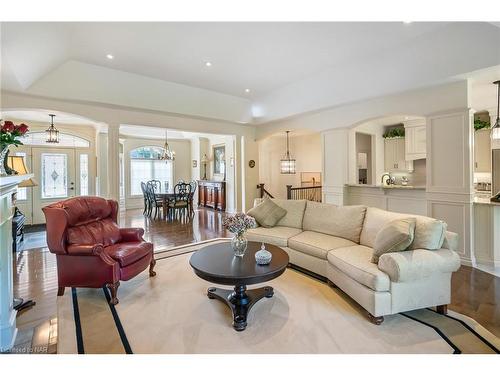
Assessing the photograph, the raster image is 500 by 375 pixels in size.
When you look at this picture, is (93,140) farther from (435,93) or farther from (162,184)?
(435,93)

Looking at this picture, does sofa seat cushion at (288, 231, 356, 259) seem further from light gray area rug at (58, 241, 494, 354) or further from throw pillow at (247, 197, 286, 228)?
throw pillow at (247, 197, 286, 228)

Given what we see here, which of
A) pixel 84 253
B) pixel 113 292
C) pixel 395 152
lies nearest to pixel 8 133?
pixel 84 253

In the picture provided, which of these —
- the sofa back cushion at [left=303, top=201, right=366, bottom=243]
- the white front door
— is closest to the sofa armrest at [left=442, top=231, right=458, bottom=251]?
the sofa back cushion at [left=303, top=201, right=366, bottom=243]

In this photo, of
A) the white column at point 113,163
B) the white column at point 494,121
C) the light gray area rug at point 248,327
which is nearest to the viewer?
the light gray area rug at point 248,327

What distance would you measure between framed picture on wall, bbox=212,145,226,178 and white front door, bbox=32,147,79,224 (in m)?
4.60

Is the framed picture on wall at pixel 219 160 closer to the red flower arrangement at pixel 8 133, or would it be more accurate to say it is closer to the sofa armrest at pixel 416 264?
the red flower arrangement at pixel 8 133

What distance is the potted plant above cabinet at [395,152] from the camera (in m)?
7.29

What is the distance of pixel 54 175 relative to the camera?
7637 mm

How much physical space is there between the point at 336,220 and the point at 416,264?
4.60 feet

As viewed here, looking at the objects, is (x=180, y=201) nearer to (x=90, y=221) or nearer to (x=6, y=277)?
(x=90, y=221)

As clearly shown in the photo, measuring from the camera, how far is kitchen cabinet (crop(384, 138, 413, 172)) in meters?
7.33

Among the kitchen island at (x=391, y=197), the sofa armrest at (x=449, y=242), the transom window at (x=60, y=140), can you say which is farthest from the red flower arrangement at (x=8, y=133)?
the transom window at (x=60, y=140)

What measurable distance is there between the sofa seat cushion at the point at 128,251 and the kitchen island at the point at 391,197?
4.17 metres

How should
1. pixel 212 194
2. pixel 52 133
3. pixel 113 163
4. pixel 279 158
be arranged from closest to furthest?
pixel 113 163 < pixel 52 133 < pixel 212 194 < pixel 279 158
